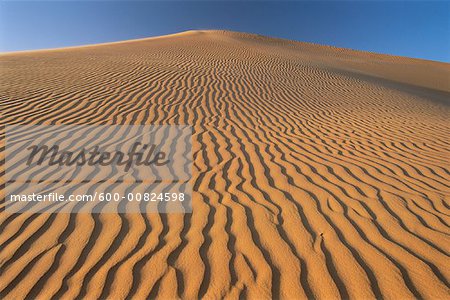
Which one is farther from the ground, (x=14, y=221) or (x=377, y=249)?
(x=377, y=249)

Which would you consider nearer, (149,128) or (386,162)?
(386,162)

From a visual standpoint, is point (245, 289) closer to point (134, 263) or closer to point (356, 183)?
point (134, 263)

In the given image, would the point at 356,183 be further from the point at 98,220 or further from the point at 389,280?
the point at 98,220

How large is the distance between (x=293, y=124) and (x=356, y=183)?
3143 millimetres

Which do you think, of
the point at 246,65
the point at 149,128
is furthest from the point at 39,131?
the point at 246,65

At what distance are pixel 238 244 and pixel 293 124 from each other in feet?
15.2

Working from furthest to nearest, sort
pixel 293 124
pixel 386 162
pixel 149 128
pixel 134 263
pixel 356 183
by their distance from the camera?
pixel 293 124, pixel 149 128, pixel 386 162, pixel 356 183, pixel 134 263

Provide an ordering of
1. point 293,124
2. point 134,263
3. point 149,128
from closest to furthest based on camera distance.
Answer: point 134,263 → point 149,128 → point 293,124

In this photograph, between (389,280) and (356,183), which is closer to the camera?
(389,280)

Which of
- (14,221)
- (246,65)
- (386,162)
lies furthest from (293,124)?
(246,65)

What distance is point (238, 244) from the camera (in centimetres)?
265

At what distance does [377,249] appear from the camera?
259 cm

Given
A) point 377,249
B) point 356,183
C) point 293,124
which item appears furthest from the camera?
point 293,124

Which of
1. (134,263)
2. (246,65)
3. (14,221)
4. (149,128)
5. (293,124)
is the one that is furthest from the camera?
(246,65)
